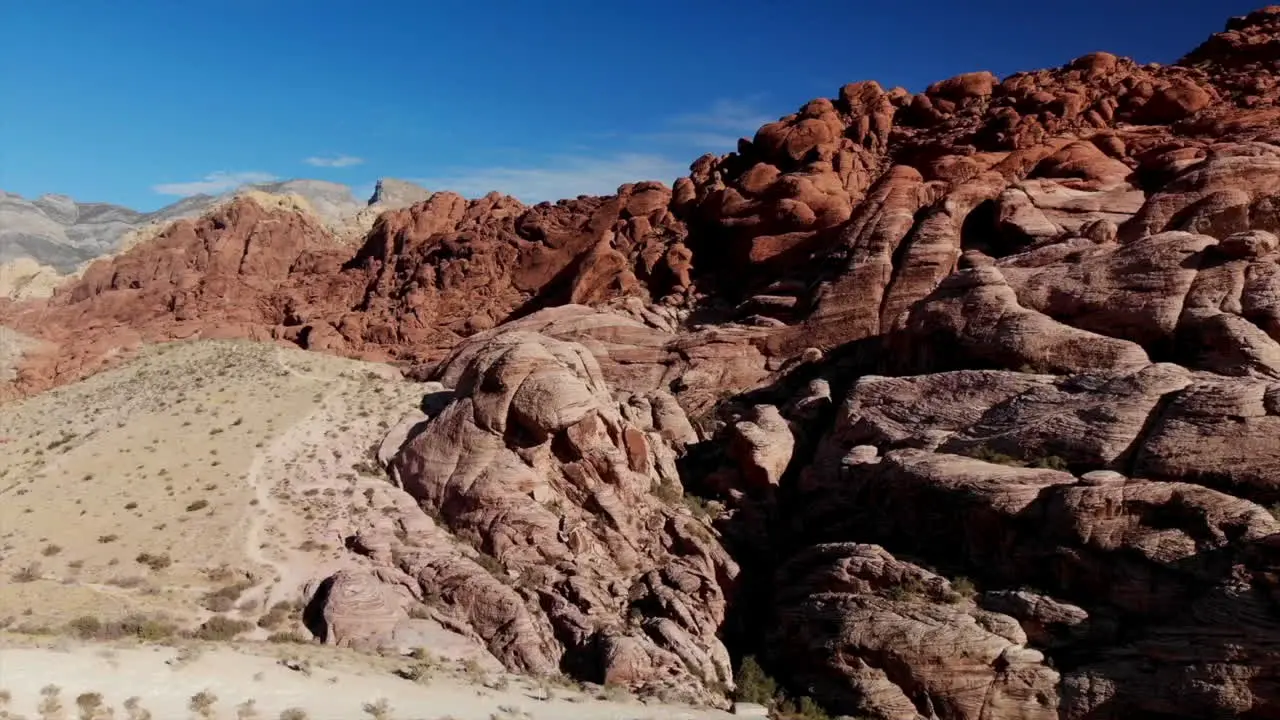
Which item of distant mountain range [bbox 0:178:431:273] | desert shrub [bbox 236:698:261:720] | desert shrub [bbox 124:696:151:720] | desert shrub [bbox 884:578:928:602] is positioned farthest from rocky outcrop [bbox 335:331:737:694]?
distant mountain range [bbox 0:178:431:273]

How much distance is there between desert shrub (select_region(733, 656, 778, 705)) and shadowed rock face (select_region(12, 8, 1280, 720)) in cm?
49

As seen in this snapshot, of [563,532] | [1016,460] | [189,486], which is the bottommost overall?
[189,486]

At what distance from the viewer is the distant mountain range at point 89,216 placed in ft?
399

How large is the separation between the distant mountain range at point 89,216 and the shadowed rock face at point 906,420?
79.2 metres

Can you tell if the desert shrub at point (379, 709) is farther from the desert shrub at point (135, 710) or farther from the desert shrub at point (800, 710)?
the desert shrub at point (800, 710)

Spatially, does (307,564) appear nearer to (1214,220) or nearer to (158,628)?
(158,628)

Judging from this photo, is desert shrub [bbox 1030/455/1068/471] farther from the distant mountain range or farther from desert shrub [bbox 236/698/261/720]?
the distant mountain range

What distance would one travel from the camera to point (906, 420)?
84.8 feet

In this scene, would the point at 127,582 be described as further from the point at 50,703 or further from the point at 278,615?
the point at 50,703

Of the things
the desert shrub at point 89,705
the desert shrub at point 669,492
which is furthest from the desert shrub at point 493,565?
the desert shrub at point 89,705

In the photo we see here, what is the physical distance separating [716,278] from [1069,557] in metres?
27.4

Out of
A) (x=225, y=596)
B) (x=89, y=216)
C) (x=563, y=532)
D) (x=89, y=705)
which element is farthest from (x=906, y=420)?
(x=89, y=216)

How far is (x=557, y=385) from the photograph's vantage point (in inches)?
1077

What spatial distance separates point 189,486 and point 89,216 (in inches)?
5863
